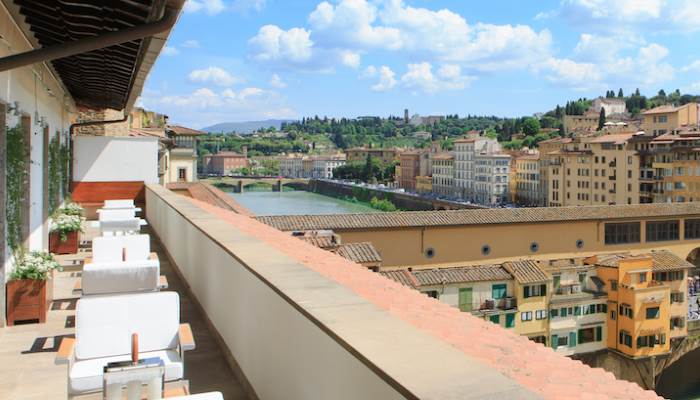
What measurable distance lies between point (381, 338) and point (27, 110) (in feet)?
16.3

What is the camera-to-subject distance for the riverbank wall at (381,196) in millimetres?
72312

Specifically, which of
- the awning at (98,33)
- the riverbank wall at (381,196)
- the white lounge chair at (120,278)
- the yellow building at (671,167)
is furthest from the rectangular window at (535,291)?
the riverbank wall at (381,196)

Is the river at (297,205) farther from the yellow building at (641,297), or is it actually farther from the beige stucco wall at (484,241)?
the yellow building at (641,297)

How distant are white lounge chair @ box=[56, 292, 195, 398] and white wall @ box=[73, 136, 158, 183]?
8.75 meters

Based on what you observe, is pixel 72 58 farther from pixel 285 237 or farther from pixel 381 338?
pixel 381 338

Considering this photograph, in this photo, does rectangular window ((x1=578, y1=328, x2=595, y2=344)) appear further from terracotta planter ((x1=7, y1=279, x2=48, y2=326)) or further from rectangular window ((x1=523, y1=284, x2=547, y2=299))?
terracotta planter ((x1=7, y1=279, x2=48, y2=326))

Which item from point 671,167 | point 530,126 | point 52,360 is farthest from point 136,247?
point 530,126

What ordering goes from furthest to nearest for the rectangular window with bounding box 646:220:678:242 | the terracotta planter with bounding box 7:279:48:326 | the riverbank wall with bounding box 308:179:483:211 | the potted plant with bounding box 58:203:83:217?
the riverbank wall with bounding box 308:179:483:211 < the rectangular window with bounding box 646:220:678:242 < the potted plant with bounding box 58:203:83:217 < the terracotta planter with bounding box 7:279:48:326

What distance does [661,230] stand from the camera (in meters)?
25.3

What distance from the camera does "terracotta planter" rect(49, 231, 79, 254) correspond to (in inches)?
283

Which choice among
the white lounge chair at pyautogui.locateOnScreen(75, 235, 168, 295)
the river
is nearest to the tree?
the river

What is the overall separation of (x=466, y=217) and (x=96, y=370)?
20.1m

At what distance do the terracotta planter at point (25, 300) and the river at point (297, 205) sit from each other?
195ft

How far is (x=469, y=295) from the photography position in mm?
20484
